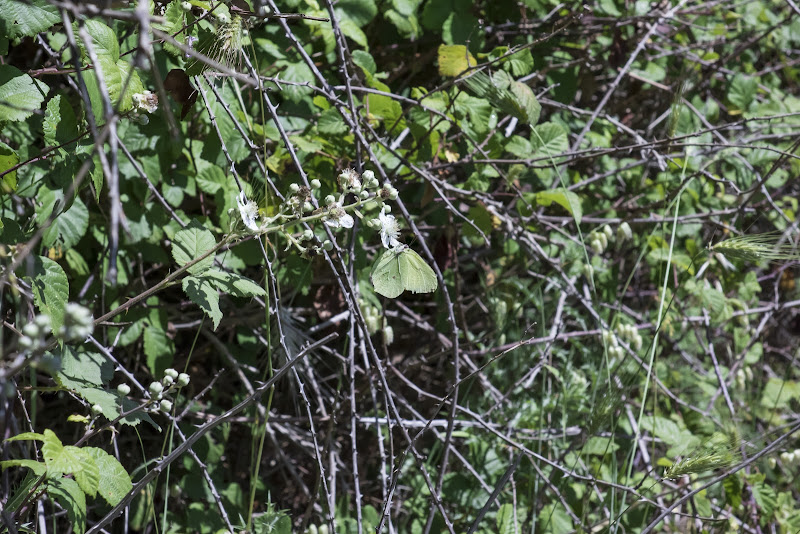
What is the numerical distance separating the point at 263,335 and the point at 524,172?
89 centimetres

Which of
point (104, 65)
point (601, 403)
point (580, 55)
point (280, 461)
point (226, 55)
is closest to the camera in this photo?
point (104, 65)

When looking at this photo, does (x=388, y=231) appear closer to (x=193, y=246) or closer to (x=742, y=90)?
(x=193, y=246)

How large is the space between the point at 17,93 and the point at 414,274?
0.74 m

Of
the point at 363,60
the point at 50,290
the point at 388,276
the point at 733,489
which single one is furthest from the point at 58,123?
the point at 733,489

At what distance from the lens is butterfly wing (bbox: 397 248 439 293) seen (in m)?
1.23

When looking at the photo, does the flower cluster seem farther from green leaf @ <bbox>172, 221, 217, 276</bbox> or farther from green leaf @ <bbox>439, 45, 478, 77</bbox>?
green leaf @ <bbox>439, 45, 478, 77</bbox>

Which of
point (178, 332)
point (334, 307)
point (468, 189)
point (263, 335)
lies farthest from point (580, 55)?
point (178, 332)

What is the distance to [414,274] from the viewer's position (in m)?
1.24

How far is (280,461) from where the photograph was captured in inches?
89.3

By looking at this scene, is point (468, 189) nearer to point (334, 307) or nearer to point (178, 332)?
point (334, 307)

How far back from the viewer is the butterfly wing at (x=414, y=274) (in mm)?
1230

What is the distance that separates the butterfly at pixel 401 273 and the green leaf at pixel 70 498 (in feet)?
1.92

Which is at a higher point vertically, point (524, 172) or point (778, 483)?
point (524, 172)

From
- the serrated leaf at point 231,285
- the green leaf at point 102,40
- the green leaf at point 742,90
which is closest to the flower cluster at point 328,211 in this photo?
the serrated leaf at point 231,285
